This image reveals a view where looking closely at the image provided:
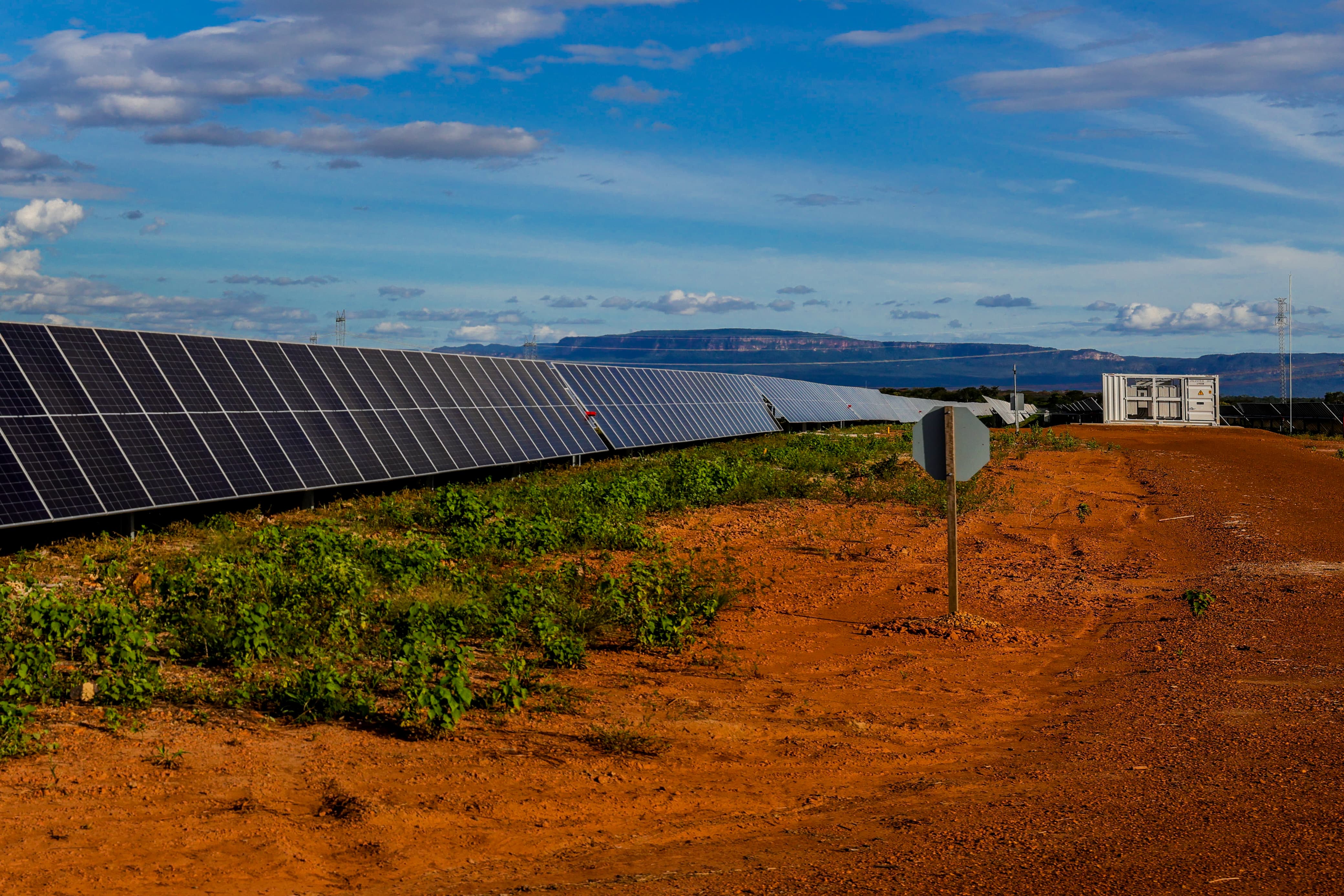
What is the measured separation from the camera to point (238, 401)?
16797mm

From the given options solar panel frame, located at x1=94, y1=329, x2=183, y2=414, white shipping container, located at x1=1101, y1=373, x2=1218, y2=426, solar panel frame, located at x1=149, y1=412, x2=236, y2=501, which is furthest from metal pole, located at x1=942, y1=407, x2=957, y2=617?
white shipping container, located at x1=1101, y1=373, x2=1218, y2=426

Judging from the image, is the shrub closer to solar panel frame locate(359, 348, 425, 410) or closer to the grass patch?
the grass patch

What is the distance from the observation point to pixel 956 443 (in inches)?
464

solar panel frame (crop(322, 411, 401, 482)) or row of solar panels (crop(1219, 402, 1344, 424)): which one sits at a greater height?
solar panel frame (crop(322, 411, 401, 482))

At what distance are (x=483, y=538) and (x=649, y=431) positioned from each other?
689 inches

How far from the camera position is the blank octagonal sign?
11664 mm

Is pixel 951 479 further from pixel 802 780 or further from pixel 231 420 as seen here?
pixel 231 420

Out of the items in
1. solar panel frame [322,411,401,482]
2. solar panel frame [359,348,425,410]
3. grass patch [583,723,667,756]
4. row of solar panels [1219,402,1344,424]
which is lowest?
row of solar panels [1219,402,1344,424]

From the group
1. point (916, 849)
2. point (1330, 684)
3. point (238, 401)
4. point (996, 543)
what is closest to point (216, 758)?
point (916, 849)

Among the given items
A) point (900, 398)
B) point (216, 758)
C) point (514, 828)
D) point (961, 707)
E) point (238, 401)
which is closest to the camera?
point (514, 828)

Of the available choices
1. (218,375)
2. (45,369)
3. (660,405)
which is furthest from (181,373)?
(660,405)

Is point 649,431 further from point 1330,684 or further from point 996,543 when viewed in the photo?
point 1330,684

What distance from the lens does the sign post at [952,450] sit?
11664mm

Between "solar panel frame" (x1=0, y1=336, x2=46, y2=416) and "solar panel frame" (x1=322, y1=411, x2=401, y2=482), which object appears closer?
"solar panel frame" (x1=0, y1=336, x2=46, y2=416)
